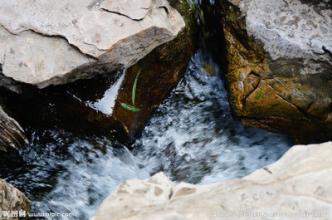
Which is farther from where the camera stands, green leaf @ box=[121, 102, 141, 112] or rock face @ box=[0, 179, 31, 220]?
green leaf @ box=[121, 102, 141, 112]

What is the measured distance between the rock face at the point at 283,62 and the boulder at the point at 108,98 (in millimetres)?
505

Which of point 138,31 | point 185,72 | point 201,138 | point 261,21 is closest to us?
point 138,31

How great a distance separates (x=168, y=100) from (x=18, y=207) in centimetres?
154

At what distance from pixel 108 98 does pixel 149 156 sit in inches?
23.8

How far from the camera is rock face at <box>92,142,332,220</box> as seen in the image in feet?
7.08

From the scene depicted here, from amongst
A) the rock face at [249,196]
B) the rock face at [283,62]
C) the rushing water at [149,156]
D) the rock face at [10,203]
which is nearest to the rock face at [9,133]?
the rushing water at [149,156]

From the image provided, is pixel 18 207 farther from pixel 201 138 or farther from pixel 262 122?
pixel 262 122

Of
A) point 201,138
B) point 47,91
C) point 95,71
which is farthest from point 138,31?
point 201,138

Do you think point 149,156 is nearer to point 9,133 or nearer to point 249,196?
point 9,133

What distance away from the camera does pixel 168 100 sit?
3943mm

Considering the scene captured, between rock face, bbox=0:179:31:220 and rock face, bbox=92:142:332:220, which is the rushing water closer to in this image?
rock face, bbox=0:179:31:220

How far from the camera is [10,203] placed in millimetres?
2812

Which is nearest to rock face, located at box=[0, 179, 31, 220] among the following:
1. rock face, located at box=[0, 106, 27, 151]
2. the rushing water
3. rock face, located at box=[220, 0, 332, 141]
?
the rushing water

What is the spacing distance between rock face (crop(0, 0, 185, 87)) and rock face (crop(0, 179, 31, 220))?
2.37ft
